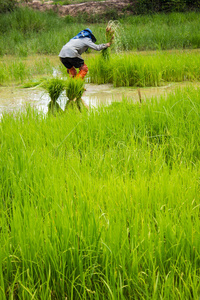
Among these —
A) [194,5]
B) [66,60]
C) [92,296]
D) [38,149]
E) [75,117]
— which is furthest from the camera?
[194,5]

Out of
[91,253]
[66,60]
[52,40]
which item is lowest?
[91,253]

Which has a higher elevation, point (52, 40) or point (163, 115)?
point (52, 40)

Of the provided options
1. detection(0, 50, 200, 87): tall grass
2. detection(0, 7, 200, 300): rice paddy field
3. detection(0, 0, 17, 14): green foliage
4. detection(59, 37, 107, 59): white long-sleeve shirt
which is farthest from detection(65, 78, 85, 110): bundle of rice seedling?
detection(0, 0, 17, 14): green foliage

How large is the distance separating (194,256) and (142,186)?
0.45m

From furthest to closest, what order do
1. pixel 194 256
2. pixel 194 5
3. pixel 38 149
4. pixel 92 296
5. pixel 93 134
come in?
1. pixel 194 5
2. pixel 93 134
3. pixel 38 149
4. pixel 194 256
5. pixel 92 296

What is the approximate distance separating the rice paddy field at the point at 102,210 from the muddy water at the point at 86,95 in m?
1.14

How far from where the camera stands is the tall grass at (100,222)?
1186 millimetres

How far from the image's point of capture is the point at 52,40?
9.42 m

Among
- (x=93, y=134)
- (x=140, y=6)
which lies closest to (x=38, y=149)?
(x=93, y=134)

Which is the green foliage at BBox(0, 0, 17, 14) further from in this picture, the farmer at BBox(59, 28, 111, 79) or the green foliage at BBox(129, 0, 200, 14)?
the farmer at BBox(59, 28, 111, 79)

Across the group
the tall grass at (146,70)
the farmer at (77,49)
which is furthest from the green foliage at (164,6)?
the farmer at (77,49)

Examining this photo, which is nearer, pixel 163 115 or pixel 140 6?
pixel 163 115

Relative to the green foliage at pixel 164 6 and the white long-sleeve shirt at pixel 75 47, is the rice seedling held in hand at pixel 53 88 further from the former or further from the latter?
the green foliage at pixel 164 6

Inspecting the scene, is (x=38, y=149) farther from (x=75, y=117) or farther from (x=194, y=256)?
(x=194, y=256)
